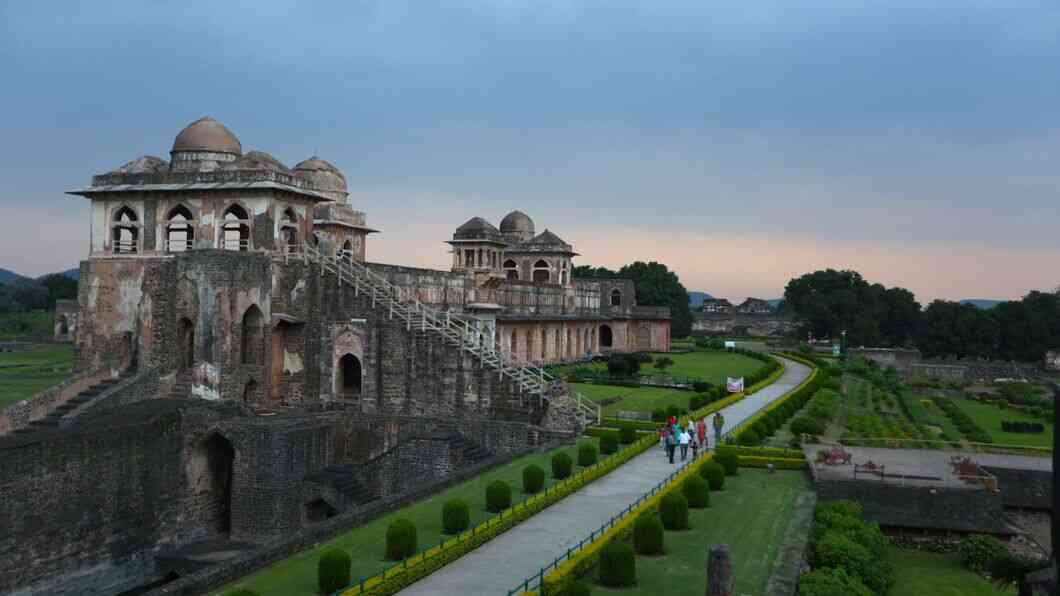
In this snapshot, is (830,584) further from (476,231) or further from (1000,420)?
(476,231)

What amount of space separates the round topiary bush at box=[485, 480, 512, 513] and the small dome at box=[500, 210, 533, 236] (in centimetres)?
5172

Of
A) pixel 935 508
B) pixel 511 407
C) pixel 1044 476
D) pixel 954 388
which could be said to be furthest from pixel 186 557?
pixel 954 388

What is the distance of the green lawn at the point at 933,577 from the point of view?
18.7 m

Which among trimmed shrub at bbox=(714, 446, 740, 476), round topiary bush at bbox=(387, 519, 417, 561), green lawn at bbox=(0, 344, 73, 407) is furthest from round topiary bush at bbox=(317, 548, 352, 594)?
green lawn at bbox=(0, 344, 73, 407)

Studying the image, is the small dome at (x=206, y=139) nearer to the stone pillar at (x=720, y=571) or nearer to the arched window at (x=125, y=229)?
the arched window at (x=125, y=229)

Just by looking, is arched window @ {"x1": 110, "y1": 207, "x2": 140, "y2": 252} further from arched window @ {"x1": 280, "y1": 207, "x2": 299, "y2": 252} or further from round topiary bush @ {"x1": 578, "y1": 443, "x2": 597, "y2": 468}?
round topiary bush @ {"x1": 578, "y1": 443, "x2": 597, "y2": 468}

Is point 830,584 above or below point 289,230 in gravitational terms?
below

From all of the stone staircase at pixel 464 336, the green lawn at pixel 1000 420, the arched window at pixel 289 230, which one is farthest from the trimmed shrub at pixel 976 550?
the arched window at pixel 289 230

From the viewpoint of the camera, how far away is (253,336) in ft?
107

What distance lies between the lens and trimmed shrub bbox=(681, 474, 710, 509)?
20.7 metres

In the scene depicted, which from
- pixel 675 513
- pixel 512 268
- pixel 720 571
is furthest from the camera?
pixel 512 268

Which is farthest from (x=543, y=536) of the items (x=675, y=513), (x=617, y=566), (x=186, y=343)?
(x=186, y=343)

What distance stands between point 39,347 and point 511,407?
46.4m

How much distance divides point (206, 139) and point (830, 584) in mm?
29737
